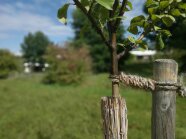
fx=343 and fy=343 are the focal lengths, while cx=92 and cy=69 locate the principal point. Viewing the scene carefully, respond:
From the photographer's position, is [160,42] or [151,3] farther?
[160,42]

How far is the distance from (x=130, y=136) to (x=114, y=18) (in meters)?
3.60

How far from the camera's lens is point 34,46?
73688mm

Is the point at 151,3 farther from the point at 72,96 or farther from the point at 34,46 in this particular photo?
the point at 34,46

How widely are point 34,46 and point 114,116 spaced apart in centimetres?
7329

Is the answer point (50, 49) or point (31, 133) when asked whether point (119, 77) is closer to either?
point (31, 133)

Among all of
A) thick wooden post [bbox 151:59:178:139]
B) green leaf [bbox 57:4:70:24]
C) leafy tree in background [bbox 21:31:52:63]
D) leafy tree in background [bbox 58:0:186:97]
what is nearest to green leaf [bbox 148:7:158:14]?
leafy tree in background [bbox 58:0:186:97]

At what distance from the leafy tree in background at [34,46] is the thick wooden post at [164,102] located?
220ft

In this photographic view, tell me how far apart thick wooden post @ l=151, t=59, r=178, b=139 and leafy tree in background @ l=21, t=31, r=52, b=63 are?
220 feet

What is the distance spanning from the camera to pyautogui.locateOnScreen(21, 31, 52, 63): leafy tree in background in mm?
70812

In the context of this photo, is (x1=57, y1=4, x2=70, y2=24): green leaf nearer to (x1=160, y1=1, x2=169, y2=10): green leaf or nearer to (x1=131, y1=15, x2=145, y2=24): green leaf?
(x1=131, y1=15, x2=145, y2=24): green leaf

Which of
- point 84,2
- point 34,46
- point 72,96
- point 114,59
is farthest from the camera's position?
point 34,46

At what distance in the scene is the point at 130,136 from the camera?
4.97 m

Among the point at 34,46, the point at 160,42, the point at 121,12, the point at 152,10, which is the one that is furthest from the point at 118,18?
the point at 34,46

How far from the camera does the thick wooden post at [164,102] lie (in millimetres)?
1677
